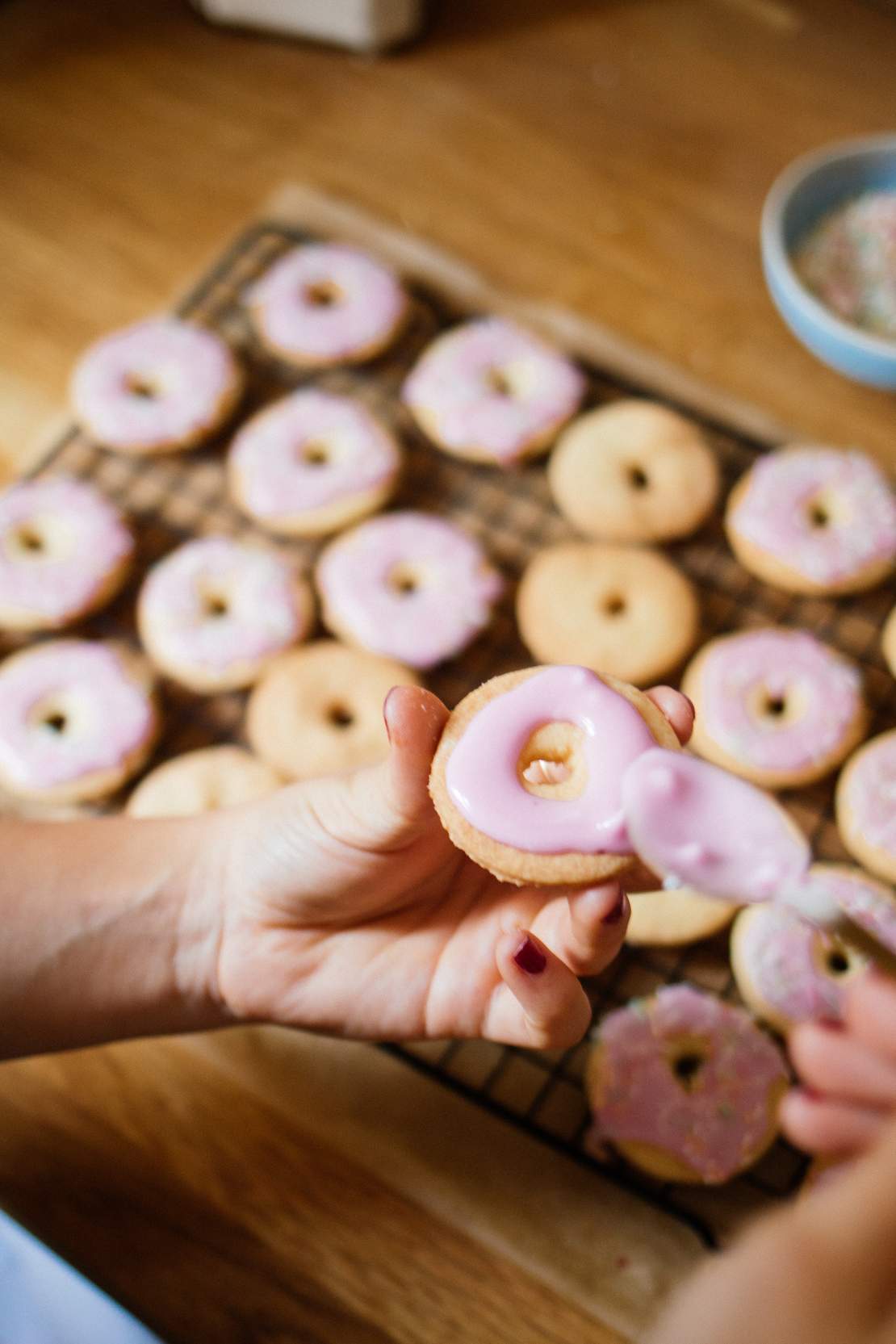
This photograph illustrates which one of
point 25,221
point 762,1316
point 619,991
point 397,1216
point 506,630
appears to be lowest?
point 397,1216

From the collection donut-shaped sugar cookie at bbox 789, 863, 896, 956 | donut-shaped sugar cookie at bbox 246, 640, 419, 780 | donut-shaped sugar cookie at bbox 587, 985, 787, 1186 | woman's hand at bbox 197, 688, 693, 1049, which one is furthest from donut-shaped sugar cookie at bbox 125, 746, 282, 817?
donut-shaped sugar cookie at bbox 789, 863, 896, 956

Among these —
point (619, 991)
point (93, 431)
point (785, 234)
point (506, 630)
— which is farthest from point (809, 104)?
point (619, 991)

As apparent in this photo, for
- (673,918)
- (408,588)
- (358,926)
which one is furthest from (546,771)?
(408,588)

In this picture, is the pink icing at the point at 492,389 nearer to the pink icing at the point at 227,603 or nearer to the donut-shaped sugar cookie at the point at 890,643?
the pink icing at the point at 227,603

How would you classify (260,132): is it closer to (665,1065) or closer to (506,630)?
(506,630)

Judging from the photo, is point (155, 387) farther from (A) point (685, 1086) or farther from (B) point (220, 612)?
(A) point (685, 1086)

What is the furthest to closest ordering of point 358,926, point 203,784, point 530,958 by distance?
point 203,784 → point 358,926 → point 530,958
